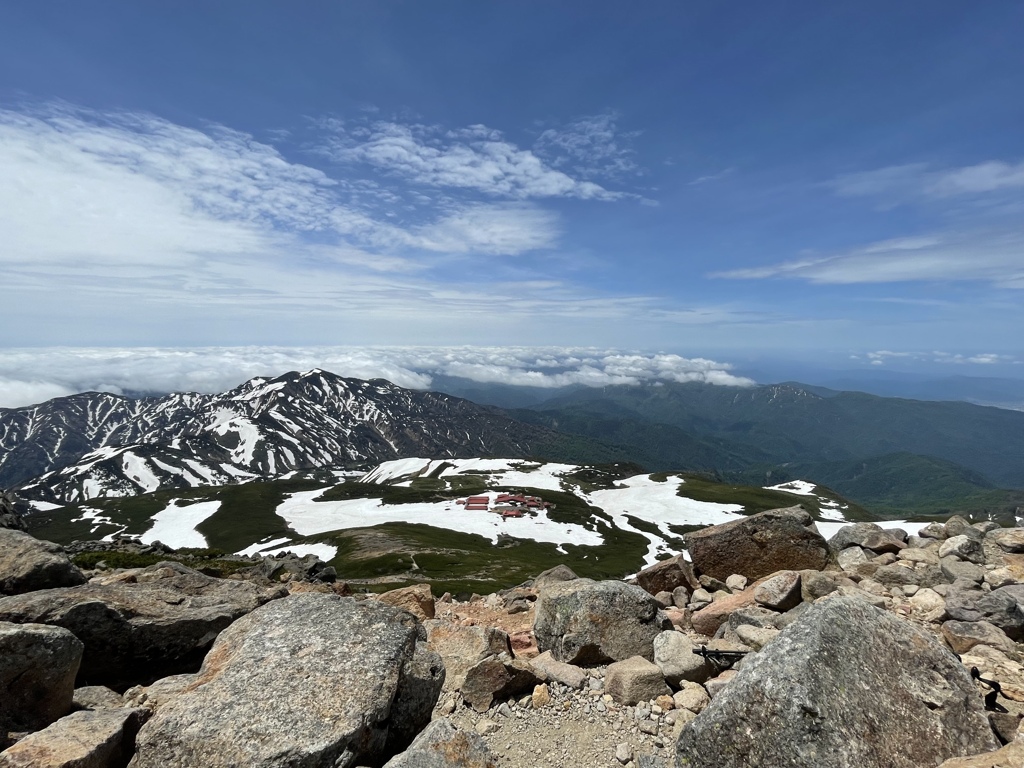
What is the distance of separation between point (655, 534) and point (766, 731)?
589ft

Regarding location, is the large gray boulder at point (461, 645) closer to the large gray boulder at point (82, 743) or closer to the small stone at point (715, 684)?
the small stone at point (715, 684)

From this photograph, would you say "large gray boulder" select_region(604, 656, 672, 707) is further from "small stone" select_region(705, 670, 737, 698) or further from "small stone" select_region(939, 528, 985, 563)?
"small stone" select_region(939, 528, 985, 563)

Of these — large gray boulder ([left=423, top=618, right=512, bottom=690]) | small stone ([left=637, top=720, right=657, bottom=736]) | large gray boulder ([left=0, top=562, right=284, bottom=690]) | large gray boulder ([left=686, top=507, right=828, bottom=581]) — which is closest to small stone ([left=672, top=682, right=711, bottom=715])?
small stone ([left=637, top=720, right=657, bottom=736])

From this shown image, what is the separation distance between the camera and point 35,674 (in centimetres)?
930

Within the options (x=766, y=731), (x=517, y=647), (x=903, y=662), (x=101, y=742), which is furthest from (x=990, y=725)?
(x=101, y=742)

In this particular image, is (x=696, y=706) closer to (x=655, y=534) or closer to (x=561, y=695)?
(x=561, y=695)

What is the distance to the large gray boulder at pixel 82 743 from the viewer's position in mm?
7254

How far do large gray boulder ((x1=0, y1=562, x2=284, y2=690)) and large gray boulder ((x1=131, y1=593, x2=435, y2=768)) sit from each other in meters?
3.23

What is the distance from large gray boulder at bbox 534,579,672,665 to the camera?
12602 mm

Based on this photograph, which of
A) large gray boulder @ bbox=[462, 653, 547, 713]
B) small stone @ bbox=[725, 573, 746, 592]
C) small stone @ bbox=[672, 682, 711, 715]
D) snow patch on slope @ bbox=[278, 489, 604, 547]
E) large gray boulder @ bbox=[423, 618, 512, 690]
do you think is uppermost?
small stone @ bbox=[672, 682, 711, 715]

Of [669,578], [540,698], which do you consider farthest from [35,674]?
[669,578]

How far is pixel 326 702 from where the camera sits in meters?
8.69

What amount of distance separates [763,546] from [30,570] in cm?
2463

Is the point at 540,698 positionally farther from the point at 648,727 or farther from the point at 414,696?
the point at 414,696
